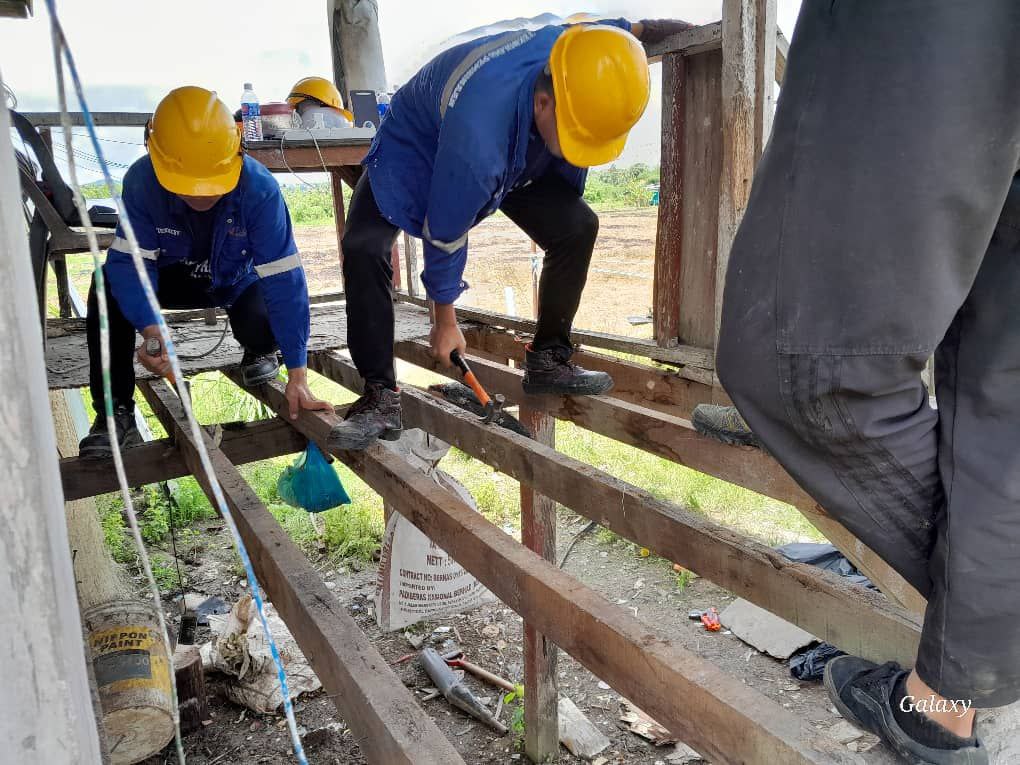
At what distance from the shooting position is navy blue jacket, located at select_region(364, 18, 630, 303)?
209 cm

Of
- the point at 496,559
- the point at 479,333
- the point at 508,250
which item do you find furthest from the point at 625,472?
the point at 508,250

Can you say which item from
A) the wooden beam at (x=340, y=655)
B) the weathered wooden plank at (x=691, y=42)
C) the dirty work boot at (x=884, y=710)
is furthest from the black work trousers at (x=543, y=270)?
the dirty work boot at (x=884, y=710)

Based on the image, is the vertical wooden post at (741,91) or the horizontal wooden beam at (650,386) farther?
the horizontal wooden beam at (650,386)

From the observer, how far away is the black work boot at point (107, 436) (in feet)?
9.21

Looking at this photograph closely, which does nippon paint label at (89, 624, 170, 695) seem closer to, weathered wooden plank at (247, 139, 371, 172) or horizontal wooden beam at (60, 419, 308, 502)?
horizontal wooden beam at (60, 419, 308, 502)

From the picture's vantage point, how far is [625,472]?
6.68 m

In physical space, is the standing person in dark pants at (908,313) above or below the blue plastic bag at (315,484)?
above

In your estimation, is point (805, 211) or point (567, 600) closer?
point (805, 211)

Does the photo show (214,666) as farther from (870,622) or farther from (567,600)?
(870,622)

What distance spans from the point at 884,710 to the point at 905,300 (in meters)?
0.66

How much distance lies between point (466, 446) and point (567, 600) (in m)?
1.15

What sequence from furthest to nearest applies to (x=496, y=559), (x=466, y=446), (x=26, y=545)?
(x=466, y=446) → (x=496, y=559) → (x=26, y=545)

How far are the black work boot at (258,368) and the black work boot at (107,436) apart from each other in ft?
1.62

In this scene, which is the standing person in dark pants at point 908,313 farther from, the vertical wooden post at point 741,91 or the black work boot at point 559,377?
the vertical wooden post at point 741,91
